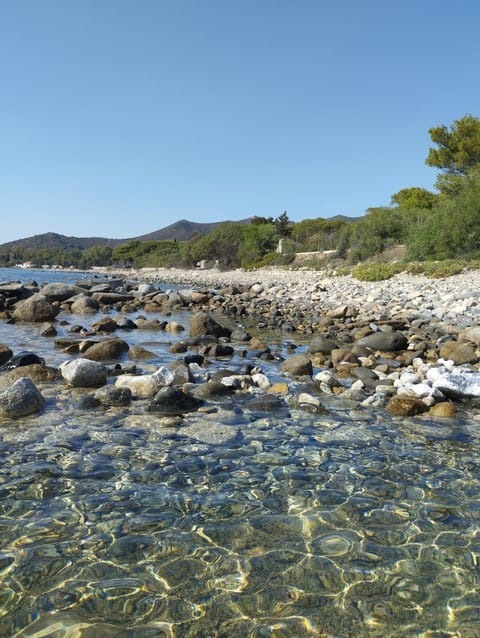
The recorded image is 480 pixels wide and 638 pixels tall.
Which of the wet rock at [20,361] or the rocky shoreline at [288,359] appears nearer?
the rocky shoreline at [288,359]

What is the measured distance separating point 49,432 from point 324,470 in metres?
2.86

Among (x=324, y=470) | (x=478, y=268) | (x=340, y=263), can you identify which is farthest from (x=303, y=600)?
(x=340, y=263)

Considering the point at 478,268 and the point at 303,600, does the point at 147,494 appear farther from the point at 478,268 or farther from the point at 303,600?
the point at 478,268

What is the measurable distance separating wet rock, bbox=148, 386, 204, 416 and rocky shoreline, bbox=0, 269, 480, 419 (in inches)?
0.5

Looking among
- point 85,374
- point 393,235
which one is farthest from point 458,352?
point 393,235

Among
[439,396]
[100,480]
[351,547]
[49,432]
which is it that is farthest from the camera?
[439,396]

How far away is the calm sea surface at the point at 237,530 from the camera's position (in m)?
2.44

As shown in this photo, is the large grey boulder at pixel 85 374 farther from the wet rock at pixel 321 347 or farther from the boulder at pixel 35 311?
the boulder at pixel 35 311

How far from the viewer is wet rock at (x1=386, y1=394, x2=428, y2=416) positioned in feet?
19.0

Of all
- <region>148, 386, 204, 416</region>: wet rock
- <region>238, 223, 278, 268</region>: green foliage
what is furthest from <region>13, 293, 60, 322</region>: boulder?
<region>238, 223, 278, 268</region>: green foliage

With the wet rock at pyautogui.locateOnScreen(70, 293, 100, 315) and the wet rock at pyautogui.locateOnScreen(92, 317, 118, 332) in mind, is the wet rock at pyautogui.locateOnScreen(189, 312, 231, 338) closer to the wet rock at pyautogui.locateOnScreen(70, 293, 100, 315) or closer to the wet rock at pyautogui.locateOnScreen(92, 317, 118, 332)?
the wet rock at pyautogui.locateOnScreen(92, 317, 118, 332)

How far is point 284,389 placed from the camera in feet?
22.2

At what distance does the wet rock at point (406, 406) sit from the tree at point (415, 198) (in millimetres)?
49566

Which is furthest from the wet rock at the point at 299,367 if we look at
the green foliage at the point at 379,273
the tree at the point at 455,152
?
the tree at the point at 455,152
